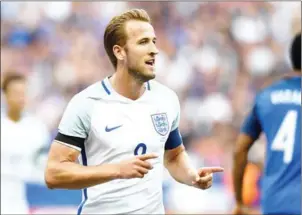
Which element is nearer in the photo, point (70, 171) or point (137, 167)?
point (137, 167)

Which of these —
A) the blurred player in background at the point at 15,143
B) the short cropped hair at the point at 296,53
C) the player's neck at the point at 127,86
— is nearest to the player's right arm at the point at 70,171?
the player's neck at the point at 127,86

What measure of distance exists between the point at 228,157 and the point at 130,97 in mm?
7358

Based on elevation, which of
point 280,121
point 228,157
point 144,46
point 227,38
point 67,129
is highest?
point 144,46

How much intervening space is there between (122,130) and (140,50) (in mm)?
496

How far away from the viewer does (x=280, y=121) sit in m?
6.68

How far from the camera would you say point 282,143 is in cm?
665

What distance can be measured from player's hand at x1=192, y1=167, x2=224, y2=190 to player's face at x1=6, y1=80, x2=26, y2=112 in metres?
3.46

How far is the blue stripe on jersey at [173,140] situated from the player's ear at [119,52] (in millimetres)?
588

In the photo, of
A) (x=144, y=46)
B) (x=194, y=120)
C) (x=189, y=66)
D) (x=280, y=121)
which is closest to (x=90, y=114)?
(x=144, y=46)

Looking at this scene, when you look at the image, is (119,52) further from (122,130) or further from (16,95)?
(16,95)

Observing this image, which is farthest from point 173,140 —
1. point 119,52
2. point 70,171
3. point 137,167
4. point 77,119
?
point 137,167

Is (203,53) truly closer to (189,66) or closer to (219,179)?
(189,66)

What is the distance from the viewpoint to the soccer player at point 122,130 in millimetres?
5305

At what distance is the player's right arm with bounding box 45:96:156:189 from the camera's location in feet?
16.0
